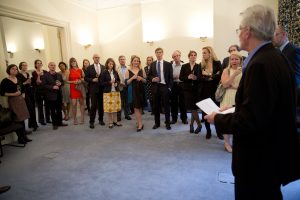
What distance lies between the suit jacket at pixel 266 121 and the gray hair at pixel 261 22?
0.06 metres

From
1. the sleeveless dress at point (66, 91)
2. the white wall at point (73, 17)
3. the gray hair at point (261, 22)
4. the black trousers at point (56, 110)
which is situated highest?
the white wall at point (73, 17)

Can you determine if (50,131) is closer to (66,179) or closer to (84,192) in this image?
(66,179)

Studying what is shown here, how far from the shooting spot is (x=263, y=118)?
1.08 meters

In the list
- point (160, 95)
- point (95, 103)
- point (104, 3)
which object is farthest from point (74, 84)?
point (104, 3)

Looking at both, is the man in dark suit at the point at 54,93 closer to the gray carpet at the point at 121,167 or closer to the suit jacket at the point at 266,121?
the gray carpet at the point at 121,167

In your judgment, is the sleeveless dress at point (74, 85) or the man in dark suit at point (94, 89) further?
the sleeveless dress at point (74, 85)

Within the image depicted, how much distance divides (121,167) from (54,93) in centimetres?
300

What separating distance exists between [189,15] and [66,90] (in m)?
4.01

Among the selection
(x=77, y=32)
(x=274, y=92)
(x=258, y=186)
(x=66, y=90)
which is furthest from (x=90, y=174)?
(x=77, y=32)

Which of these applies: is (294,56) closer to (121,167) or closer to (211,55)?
(211,55)

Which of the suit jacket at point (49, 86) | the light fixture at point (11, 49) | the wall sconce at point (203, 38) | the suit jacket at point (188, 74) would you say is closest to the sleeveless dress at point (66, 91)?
the suit jacket at point (49, 86)

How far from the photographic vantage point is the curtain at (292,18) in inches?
136

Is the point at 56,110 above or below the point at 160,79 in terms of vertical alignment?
below

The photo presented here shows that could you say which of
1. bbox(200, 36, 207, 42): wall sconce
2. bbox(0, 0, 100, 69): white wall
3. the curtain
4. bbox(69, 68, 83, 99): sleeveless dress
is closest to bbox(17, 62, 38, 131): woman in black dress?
bbox(69, 68, 83, 99): sleeveless dress
